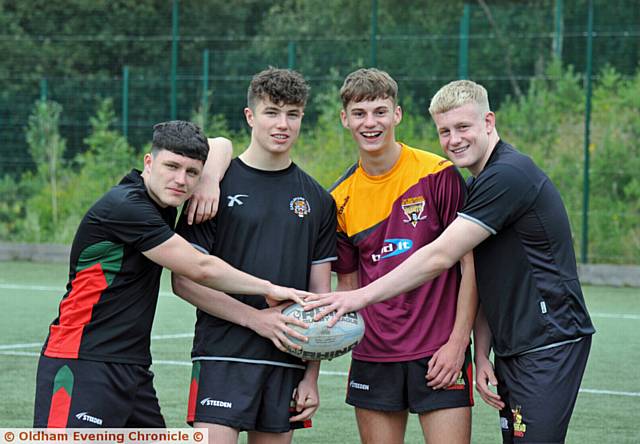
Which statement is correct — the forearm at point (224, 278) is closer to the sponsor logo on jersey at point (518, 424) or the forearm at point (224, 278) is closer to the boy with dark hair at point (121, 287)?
the boy with dark hair at point (121, 287)

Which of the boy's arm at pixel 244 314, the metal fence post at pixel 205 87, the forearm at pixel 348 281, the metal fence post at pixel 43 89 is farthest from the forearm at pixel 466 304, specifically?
the metal fence post at pixel 43 89

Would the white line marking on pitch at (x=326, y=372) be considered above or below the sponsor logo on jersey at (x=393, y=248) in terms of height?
below

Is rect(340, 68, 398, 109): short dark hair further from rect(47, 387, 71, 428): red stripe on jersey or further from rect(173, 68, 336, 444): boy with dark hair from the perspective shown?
rect(47, 387, 71, 428): red stripe on jersey

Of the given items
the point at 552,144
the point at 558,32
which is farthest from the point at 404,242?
the point at 558,32

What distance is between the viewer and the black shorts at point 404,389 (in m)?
5.39

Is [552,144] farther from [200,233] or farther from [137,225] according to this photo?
[137,225]

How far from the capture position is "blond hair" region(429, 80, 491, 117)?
5156mm

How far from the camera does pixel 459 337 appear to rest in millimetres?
5336

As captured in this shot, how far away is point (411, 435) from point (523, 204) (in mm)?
3075

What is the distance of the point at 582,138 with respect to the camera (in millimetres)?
16078

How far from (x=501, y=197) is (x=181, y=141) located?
1.44 metres

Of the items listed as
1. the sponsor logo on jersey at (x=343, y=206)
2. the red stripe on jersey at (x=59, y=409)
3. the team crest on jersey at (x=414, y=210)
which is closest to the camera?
the red stripe on jersey at (x=59, y=409)

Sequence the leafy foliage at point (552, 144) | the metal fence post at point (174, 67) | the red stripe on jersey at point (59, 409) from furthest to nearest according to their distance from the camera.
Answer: the metal fence post at point (174, 67), the leafy foliage at point (552, 144), the red stripe on jersey at point (59, 409)

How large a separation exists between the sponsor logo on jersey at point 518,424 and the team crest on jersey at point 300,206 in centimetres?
131
